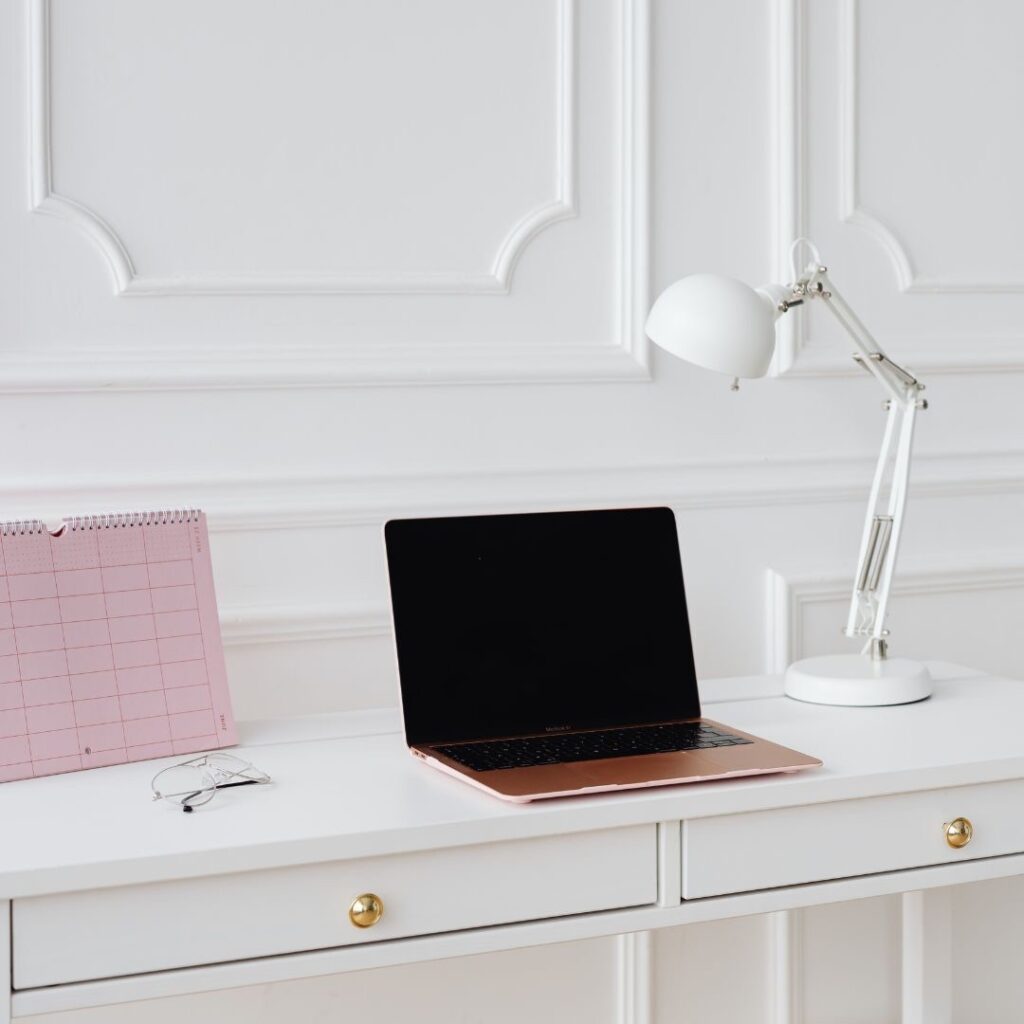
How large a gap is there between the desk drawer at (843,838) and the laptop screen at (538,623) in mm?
213

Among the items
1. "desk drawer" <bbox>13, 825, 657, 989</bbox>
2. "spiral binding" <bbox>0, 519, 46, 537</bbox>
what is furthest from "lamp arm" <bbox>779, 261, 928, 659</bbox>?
"spiral binding" <bbox>0, 519, 46, 537</bbox>

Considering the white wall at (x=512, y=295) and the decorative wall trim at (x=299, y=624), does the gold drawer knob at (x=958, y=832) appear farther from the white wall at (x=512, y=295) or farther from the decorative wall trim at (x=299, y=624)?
the decorative wall trim at (x=299, y=624)

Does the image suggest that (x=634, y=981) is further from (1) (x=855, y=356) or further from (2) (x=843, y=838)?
(1) (x=855, y=356)

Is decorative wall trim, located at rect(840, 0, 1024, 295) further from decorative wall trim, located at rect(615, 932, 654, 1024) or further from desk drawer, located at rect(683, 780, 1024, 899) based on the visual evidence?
decorative wall trim, located at rect(615, 932, 654, 1024)

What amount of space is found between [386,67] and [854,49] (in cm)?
63

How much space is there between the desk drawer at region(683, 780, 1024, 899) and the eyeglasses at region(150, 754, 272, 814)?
393 millimetres

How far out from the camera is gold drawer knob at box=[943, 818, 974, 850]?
1166 millimetres

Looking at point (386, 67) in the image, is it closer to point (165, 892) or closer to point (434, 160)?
point (434, 160)

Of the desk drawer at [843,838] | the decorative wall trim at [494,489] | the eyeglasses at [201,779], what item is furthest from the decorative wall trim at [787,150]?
the eyeglasses at [201,779]

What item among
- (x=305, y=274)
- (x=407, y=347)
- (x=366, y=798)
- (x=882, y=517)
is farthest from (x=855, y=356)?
(x=366, y=798)

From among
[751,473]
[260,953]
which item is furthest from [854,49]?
[260,953]

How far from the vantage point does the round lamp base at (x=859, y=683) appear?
4.46 feet

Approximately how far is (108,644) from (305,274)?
0.49m

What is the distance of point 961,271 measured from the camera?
1740 mm
